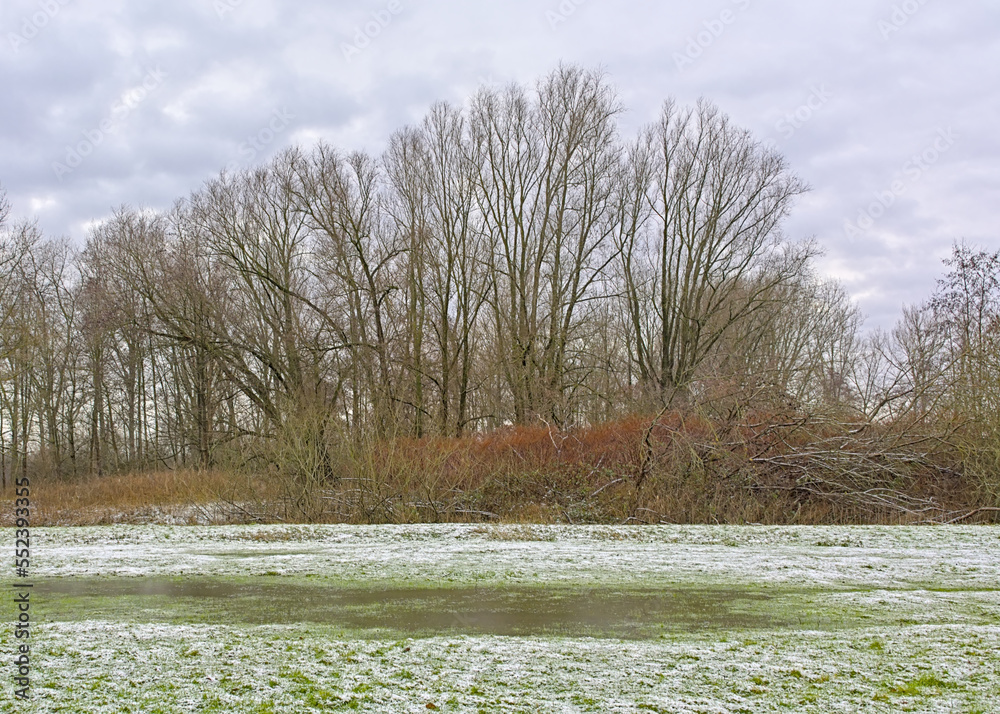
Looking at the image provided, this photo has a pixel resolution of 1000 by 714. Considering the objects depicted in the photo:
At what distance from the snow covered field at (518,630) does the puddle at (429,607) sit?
0.10 feet

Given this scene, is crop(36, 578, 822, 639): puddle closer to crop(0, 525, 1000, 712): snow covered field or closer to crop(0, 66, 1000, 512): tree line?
crop(0, 525, 1000, 712): snow covered field

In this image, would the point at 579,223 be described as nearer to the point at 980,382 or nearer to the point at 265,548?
the point at 980,382

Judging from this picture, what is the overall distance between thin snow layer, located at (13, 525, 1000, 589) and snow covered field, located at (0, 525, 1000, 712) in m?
0.06

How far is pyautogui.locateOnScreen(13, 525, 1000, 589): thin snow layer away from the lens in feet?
25.6

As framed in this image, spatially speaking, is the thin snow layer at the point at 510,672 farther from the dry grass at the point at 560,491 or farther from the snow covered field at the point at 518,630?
the dry grass at the point at 560,491

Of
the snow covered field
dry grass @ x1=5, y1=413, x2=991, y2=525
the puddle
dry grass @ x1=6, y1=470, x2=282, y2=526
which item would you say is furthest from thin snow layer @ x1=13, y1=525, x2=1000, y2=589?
dry grass @ x1=6, y1=470, x2=282, y2=526

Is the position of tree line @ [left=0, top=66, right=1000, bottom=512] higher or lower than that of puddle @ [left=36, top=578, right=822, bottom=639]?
higher

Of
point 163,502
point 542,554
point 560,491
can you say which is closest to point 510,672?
point 542,554

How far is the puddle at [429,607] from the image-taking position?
5551 mm

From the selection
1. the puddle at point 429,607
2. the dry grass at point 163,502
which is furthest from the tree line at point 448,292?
the puddle at point 429,607

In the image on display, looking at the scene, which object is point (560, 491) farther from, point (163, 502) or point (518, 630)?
point (518, 630)

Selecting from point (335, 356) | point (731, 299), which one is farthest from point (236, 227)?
point (731, 299)

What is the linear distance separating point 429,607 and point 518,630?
3.65 ft

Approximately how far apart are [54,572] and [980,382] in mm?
17961
